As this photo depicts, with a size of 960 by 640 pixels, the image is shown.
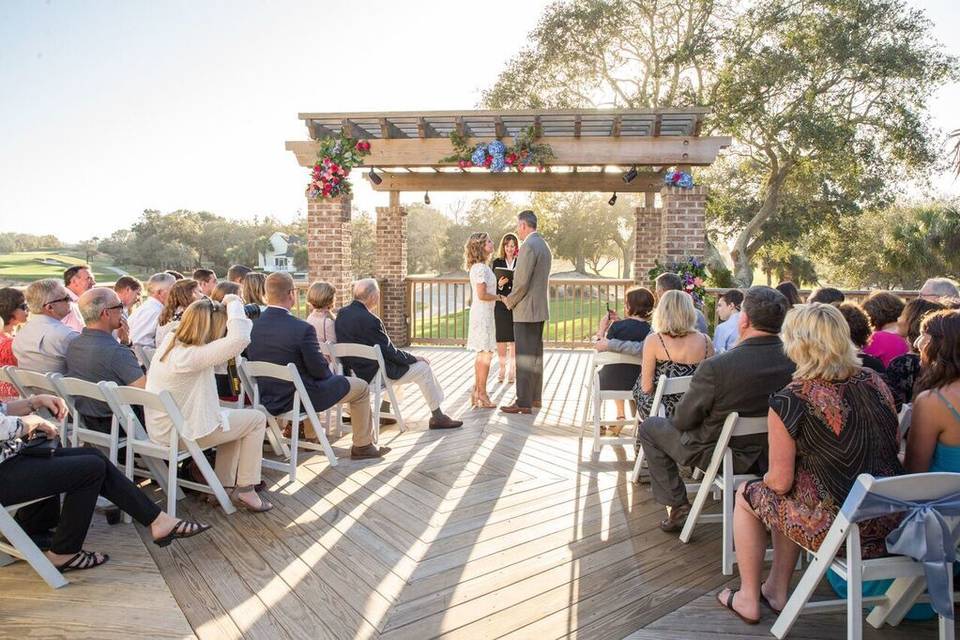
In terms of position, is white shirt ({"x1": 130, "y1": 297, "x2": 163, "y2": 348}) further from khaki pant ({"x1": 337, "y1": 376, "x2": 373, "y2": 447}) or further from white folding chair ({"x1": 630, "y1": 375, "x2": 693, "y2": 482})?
white folding chair ({"x1": 630, "y1": 375, "x2": 693, "y2": 482})

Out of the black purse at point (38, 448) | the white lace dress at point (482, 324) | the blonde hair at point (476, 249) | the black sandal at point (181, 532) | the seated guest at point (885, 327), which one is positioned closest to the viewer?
the black purse at point (38, 448)

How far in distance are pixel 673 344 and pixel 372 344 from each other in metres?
2.32

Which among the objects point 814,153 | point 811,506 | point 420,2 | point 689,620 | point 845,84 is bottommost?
point 689,620

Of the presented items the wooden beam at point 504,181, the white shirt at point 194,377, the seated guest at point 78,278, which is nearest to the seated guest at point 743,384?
the white shirt at point 194,377

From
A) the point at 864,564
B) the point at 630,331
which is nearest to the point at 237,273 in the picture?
the point at 630,331

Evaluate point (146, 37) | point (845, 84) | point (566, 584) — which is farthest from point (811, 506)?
point (146, 37)

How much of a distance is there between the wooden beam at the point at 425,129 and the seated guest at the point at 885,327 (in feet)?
16.7

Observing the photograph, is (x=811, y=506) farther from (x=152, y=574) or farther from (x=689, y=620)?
(x=152, y=574)

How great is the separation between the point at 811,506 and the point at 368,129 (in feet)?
22.1

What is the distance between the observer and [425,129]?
7.44 metres

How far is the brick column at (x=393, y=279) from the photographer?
9906 mm

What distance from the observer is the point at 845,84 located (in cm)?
1577

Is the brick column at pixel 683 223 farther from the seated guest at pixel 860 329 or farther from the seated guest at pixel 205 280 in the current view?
the seated guest at pixel 205 280

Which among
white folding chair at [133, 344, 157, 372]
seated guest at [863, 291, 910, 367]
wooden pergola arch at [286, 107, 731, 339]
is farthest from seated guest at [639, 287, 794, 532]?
wooden pergola arch at [286, 107, 731, 339]
